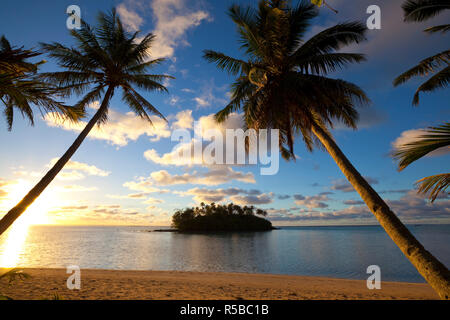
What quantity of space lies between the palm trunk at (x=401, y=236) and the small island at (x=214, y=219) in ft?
288

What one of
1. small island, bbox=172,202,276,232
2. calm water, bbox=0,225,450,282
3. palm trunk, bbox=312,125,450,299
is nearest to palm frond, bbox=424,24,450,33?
palm trunk, bbox=312,125,450,299

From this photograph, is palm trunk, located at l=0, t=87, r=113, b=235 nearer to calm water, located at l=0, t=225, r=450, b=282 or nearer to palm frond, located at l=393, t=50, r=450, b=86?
palm frond, located at l=393, t=50, r=450, b=86

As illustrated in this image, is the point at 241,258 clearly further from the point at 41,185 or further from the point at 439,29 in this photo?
the point at 439,29

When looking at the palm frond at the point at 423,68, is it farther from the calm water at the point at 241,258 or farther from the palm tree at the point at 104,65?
the calm water at the point at 241,258

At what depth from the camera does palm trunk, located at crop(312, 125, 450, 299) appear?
11.6ft

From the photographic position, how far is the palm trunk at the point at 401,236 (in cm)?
355

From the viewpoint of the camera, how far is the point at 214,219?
90625 millimetres

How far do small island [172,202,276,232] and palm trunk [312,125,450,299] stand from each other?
8779 centimetres

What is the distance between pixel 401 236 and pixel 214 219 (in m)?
89.7

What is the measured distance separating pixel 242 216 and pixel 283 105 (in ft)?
302

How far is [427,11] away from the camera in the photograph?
6.31 m
